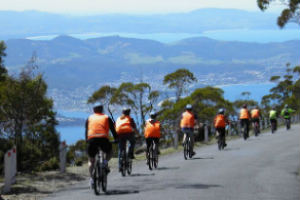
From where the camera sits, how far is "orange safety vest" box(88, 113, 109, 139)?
12.5 m

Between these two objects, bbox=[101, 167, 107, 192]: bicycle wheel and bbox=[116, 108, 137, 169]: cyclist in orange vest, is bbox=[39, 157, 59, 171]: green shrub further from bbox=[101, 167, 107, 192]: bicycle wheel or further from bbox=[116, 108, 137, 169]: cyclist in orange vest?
bbox=[101, 167, 107, 192]: bicycle wheel

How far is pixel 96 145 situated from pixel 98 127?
0.39m

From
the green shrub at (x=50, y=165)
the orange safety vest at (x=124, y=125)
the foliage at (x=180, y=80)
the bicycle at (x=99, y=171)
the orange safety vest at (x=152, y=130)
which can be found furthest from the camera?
the foliage at (x=180, y=80)

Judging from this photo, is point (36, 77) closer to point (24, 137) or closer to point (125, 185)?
point (24, 137)

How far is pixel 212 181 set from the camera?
15.2 meters

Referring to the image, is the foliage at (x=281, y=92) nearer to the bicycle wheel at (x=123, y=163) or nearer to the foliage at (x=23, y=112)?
Result: the foliage at (x=23, y=112)

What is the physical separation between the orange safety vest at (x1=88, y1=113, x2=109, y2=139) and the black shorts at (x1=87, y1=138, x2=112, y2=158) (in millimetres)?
92

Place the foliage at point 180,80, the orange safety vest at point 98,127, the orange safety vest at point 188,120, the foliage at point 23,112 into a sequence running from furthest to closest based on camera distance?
the foliage at point 180,80
the orange safety vest at point 188,120
the foliage at point 23,112
the orange safety vest at point 98,127

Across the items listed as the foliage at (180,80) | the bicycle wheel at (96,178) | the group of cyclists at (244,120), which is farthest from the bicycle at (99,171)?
the foliage at (180,80)

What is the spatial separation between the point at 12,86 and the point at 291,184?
10577 mm

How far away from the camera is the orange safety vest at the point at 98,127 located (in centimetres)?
1247

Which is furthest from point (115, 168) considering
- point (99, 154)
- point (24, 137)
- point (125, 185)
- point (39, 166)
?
point (99, 154)

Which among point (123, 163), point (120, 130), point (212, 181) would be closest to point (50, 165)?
point (123, 163)

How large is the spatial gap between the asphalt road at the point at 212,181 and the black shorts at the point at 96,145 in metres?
0.85
